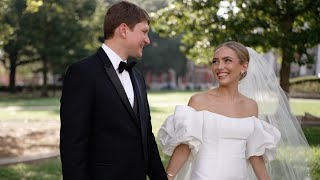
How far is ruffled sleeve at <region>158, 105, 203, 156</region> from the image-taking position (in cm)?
353

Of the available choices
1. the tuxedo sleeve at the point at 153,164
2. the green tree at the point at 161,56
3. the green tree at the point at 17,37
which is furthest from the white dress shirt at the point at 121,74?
the green tree at the point at 161,56

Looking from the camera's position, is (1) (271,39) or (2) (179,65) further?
(2) (179,65)

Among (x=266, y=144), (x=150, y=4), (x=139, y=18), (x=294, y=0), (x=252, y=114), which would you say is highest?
(x=150, y=4)

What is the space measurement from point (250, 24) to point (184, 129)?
471 inches

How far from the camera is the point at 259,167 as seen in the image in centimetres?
378

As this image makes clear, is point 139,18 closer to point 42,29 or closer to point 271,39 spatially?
point 271,39

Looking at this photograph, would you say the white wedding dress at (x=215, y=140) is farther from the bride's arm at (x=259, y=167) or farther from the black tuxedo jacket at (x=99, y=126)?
the black tuxedo jacket at (x=99, y=126)

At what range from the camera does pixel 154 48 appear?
70750 millimetres

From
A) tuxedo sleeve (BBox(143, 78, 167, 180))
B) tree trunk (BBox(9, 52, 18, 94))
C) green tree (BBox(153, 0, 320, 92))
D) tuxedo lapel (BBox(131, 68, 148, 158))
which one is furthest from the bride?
tree trunk (BBox(9, 52, 18, 94))

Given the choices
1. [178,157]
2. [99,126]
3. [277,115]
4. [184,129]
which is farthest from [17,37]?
[99,126]

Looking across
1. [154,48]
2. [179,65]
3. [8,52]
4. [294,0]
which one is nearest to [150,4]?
[154,48]

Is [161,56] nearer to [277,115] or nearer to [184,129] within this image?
[277,115]

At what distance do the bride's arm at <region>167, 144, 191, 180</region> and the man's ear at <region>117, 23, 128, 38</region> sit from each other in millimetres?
1169

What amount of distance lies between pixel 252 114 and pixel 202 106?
1.46 feet
